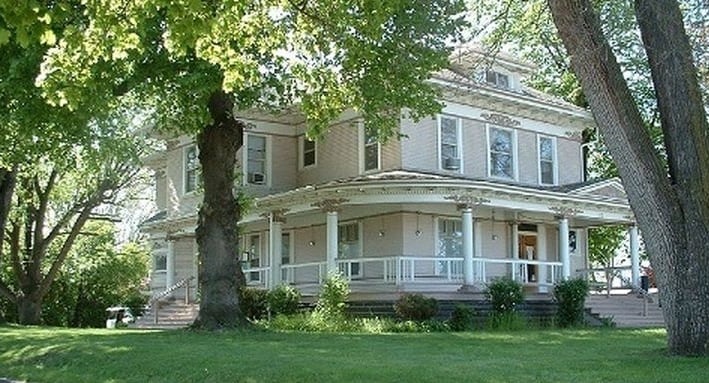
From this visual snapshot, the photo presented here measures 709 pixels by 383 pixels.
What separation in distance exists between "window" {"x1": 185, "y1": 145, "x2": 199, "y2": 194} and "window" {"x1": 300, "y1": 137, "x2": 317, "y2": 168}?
4.44 meters

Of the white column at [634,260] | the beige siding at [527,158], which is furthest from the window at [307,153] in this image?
the white column at [634,260]

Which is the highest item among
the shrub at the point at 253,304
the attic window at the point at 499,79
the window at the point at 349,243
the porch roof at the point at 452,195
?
the attic window at the point at 499,79

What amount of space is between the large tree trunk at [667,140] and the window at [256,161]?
1955cm

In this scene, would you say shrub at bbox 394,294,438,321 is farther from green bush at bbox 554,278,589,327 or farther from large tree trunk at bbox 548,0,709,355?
large tree trunk at bbox 548,0,709,355

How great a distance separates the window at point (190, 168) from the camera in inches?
1299

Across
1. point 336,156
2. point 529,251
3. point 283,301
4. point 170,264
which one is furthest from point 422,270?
point 170,264

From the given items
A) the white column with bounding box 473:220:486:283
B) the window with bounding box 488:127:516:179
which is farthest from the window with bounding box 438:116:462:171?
the white column with bounding box 473:220:486:283

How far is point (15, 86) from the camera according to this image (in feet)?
57.3

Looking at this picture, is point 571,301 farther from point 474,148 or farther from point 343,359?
point 343,359

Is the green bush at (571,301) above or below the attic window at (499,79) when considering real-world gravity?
below

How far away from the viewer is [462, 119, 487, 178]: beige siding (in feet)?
94.2

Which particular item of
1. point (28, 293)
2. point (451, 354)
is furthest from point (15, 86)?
point (28, 293)

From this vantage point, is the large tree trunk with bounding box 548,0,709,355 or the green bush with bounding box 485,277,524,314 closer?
the large tree trunk with bounding box 548,0,709,355

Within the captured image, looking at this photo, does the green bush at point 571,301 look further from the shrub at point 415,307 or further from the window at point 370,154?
the window at point 370,154
